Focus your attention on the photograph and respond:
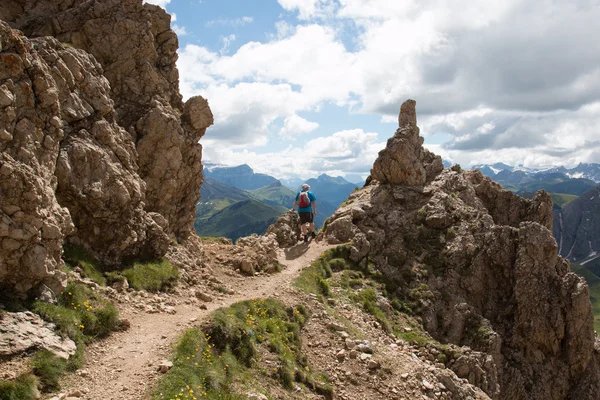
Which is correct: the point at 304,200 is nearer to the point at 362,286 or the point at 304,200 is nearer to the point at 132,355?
the point at 362,286

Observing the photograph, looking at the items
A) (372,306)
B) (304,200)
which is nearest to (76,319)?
(372,306)

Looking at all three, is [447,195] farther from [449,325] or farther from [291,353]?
[291,353]

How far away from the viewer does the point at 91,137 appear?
21141 mm

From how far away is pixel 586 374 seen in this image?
33594mm

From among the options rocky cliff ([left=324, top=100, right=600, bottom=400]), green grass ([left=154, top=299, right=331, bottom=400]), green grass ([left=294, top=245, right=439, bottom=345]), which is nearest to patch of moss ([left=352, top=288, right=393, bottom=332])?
green grass ([left=294, top=245, right=439, bottom=345])

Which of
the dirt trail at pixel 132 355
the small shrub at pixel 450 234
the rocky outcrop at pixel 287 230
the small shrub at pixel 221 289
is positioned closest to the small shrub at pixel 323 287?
the small shrub at pixel 221 289

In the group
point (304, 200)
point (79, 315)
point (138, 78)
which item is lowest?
point (79, 315)

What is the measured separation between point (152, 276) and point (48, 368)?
952 cm

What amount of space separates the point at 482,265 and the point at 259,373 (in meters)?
25.7

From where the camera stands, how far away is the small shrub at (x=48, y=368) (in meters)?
11.9

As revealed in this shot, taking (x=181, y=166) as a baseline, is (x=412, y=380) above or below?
below

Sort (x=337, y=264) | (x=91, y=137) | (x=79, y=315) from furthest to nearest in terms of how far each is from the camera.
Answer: (x=337, y=264), (x=91, y=137), (x=79, y=315)

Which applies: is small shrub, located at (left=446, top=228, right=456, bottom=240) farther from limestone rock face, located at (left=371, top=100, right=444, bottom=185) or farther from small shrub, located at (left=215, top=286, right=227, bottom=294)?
small shrub, located at (left=215, top=286, right=227, bottom=294)

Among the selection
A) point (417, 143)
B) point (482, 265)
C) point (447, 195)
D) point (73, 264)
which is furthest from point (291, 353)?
point (417, 143)
